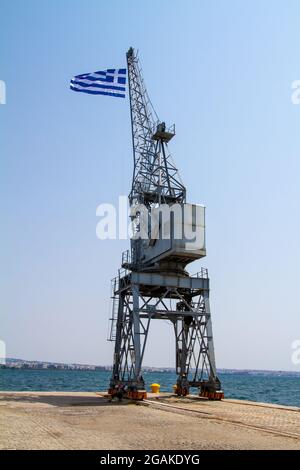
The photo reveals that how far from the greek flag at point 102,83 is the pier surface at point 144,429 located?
27956mm

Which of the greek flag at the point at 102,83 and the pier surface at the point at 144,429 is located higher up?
the greek flag at the point at 102,83

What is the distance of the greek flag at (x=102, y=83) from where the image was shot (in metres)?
42.3

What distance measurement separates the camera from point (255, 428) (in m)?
19.2

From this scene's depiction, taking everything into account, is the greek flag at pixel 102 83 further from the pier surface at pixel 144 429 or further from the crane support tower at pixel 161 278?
the pier surface at pixel 144 429

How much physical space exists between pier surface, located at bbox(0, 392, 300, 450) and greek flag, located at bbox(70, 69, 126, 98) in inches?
1101

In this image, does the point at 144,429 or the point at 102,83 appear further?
the point at 102,83

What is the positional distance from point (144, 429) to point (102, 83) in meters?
33.1

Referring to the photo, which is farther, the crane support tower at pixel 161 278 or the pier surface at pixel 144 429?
the crane support tower at pixel 161 278

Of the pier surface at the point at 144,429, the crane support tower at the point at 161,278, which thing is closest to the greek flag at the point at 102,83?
the crane support tower at the point at 161,278

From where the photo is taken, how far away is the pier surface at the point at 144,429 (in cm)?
1488

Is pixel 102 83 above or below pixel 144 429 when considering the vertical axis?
above

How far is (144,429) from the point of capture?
60.0ft
